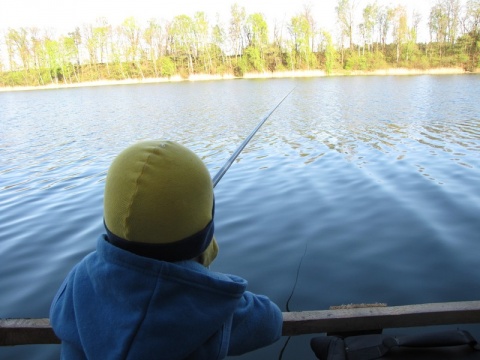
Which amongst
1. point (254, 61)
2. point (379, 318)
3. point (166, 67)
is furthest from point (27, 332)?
point (166, 67)

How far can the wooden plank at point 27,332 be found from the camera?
2.01m

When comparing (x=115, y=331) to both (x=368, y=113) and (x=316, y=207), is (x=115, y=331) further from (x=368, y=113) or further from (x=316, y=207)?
Result: (x=368, y=113)

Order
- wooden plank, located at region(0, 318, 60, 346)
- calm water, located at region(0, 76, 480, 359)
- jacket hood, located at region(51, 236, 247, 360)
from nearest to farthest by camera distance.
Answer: jacket hood, located at region(51, 236, 247, 360) < wooden plank, located at region(0, 318, 60, 346) < calm water, located at region(0, 76, 480, 359)

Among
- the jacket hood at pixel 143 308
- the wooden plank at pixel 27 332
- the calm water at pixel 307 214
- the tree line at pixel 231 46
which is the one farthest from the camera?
the tree line at pixel 231 46

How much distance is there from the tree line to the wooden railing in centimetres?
5950

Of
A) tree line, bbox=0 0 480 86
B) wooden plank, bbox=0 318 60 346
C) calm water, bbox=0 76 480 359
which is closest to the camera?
wooden plank, bbox=0 318 60 346

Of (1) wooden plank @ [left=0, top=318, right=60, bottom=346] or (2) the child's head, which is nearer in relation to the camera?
(2) the child's head

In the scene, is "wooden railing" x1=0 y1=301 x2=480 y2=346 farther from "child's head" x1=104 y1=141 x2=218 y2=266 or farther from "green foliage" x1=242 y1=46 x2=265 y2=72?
"green foliage" x1=242 y1=46 x2=265 y2=72

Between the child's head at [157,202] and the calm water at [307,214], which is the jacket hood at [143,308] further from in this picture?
the calm water at [307,214]

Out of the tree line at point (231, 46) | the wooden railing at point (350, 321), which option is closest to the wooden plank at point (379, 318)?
the wooden railing at point (350, 321)

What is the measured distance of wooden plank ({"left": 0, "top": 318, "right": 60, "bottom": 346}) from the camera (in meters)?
2.01

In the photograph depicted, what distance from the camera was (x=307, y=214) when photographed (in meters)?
5.11

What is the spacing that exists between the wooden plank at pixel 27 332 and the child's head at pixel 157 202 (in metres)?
1.26

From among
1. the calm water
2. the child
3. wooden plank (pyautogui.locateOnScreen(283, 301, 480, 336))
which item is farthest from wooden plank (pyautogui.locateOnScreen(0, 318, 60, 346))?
wooden plank (pyautogui.locateOnScreen(283, 301, 480, 336))
